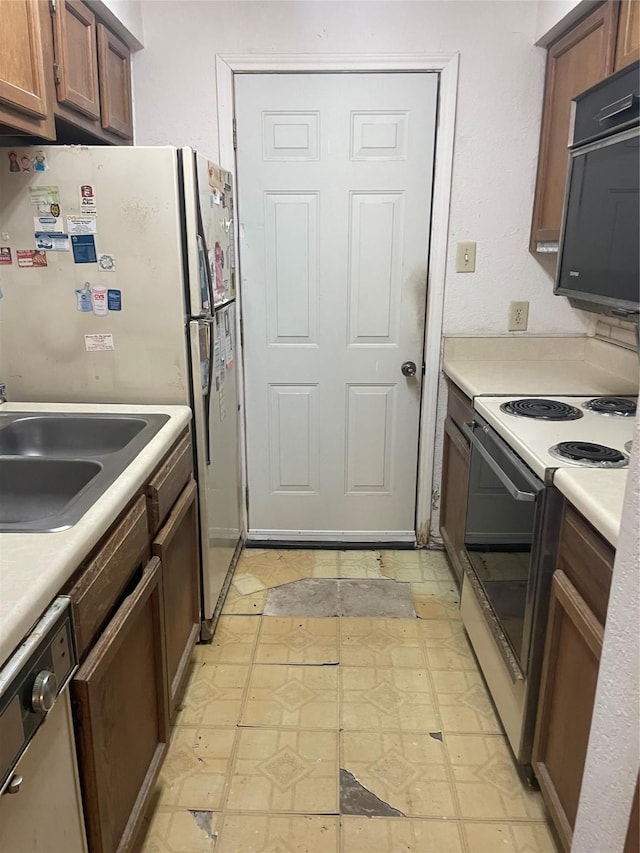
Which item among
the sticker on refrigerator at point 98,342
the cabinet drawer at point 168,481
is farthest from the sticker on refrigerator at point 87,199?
the cabinet drawer at point 168,481

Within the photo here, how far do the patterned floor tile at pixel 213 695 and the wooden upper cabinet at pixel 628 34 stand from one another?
2.26 meters

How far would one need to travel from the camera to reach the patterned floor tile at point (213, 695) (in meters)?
1.94

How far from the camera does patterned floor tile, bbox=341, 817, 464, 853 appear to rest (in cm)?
153

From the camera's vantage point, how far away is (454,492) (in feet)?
8.62

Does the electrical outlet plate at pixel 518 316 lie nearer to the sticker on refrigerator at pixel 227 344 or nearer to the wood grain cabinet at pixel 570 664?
the sticker on refrigerator at pixel 227 344

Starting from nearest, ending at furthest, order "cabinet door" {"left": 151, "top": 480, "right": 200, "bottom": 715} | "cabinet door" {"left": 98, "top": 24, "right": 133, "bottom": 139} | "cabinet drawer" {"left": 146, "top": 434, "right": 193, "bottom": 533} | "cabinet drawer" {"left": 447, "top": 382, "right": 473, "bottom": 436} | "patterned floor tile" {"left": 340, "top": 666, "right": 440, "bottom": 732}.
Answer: "cabinet drawer" {"left": 146, "top": 434, "right": 193, "bottom": 533}, "cabinet door" {"left": 151, "top": 480, "right": 200, "bottom": 715}, "patterned floor tile" {"left": 340, "top": 666, "right": 440, "bottom": 732}, "cabinet door" {"left": 98, "top": 24, "right": 133, "bottom": 139}, "cabinet drawer" {"left": 447, "top": 382, "right": 473, "bottom": 436}

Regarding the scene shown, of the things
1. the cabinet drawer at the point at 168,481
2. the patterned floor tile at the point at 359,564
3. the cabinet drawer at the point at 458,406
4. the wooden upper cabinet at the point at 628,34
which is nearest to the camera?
the cabinet drawer at the point at 168,481

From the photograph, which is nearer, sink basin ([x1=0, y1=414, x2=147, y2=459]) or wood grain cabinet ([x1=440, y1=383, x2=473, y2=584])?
sink basin ([x1=0, y1=414, x2=147, y2=459])

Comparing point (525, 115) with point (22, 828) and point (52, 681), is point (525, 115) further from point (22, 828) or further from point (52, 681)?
point (22, 828)

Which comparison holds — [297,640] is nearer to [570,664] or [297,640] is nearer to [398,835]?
[398,835]

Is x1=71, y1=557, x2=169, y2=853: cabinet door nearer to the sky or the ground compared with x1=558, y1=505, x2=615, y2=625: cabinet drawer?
nearer to the ground

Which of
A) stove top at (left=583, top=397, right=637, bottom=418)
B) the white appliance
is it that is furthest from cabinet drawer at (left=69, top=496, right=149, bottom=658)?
stove top at (left=583, top=397, right=637, bottom=418)

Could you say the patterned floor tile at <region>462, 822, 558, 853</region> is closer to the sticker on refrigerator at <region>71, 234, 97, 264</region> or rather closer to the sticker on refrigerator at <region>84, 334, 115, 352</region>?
the sticker on refrigerator at <region>84, 334, 115, 352</region>

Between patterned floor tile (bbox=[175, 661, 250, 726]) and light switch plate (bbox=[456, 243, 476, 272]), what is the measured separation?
1.81 metres
